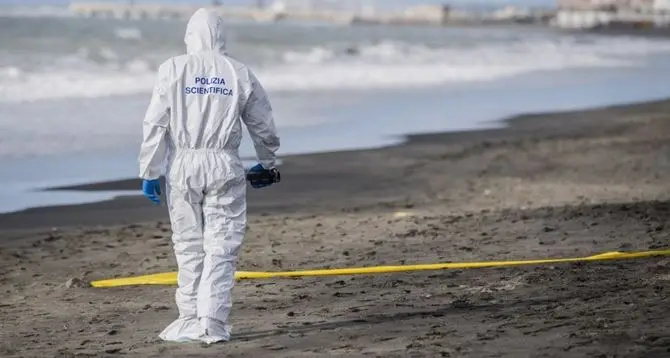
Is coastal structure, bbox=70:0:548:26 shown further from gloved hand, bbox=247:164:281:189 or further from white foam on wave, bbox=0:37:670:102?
gloved hand, bbox=247:164:281:189

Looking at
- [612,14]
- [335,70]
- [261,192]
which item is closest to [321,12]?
[612,14]

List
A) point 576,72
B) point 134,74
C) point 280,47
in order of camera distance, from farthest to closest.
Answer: point 280,47
point 576,72
point 134,74

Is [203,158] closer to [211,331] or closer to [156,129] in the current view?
[156,129]

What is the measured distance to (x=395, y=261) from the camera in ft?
29.8

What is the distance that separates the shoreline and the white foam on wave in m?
8.53

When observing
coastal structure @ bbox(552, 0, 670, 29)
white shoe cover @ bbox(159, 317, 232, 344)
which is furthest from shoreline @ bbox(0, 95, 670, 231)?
coastal structure @ bbox(552, 0, 670, 29)

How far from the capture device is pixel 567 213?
10992mm

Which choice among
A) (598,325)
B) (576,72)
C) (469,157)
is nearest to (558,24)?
(576,72)

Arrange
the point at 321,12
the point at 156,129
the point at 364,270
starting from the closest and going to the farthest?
the point at 156,129 < the point at 364,270 < the point at 321,12

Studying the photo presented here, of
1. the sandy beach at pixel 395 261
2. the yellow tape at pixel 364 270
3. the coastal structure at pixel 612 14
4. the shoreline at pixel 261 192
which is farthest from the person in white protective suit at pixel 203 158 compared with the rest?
the coastal structure at pixel 612 14

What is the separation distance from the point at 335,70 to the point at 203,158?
3058 cm

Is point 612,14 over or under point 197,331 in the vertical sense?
under

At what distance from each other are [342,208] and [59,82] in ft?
53.7

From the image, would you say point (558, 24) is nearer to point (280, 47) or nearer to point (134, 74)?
point (280, 47)
